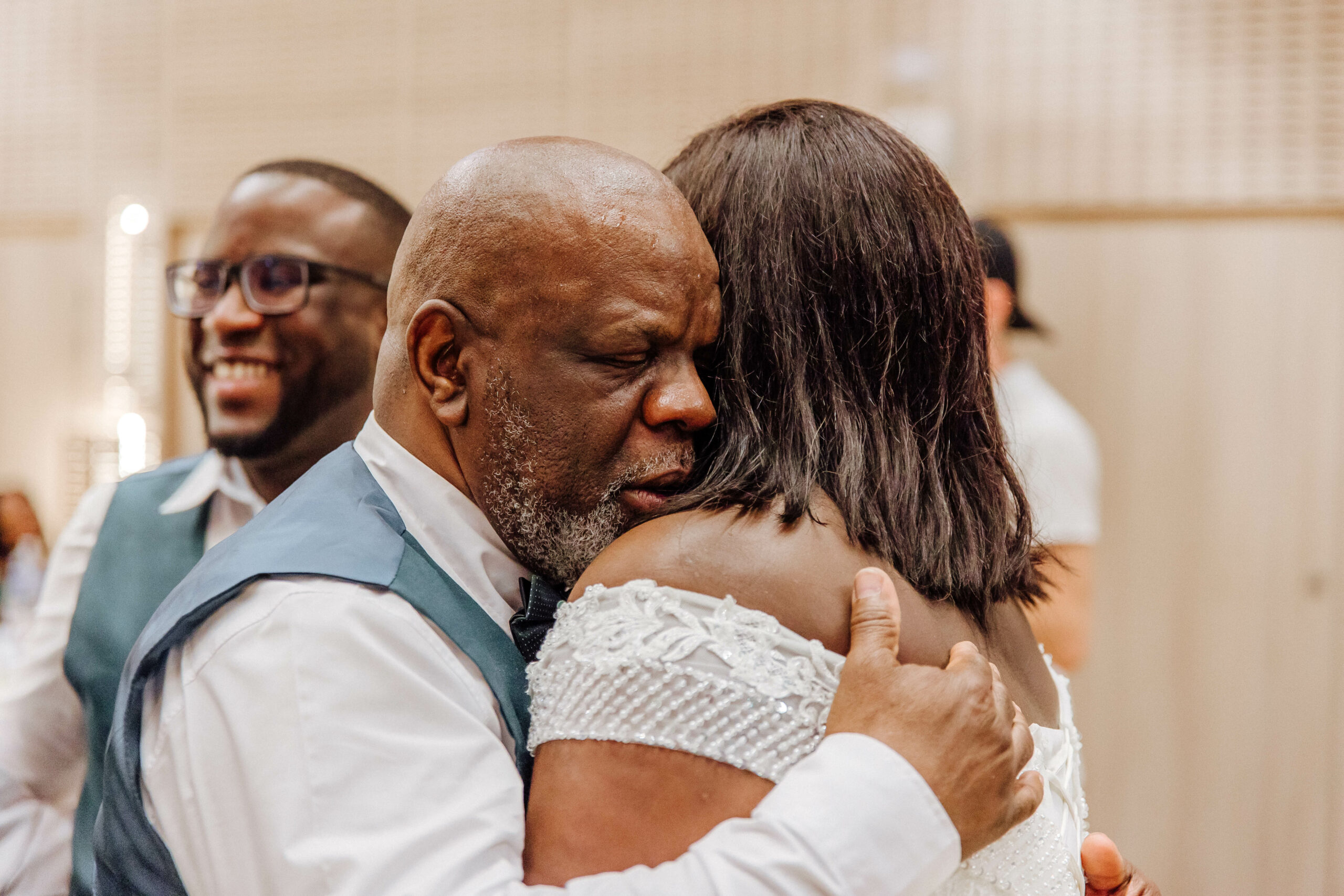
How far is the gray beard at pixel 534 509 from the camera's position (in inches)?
43.9

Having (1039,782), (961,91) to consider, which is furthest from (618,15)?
(1039,782)

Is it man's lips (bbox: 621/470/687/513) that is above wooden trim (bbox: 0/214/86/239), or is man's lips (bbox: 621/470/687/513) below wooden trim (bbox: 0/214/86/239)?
below

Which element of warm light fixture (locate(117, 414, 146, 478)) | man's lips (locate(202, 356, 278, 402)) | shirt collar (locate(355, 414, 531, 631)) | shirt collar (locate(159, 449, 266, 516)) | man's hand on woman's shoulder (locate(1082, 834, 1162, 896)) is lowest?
warm light fixture (locate(117, 414, 146, 478))

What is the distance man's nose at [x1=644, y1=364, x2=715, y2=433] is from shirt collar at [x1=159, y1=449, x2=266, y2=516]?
956 millimetres

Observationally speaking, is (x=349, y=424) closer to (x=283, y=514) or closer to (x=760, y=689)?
(x=283, y=514)

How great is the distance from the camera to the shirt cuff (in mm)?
875

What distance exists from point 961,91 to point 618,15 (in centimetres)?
141

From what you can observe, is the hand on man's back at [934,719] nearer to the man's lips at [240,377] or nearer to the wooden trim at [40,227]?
the man's lips at [240,377]

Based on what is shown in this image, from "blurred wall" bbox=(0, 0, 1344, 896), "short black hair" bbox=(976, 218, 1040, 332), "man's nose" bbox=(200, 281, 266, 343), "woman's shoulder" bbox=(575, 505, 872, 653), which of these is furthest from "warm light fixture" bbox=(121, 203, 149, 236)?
"woman's shoulder" bbox=(575, 505, 872, 653)

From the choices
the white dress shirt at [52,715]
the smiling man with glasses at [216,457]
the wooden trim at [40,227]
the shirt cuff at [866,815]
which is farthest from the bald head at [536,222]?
the wooden trim at [40,227]

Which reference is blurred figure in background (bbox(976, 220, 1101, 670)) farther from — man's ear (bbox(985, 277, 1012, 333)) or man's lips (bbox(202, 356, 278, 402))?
man's lips (bbox(202, 356, 278, 402))

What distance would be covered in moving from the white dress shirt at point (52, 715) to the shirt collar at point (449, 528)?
0.74 meters

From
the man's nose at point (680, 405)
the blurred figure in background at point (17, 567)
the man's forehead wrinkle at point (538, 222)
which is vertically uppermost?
the man's forehead wrinkle at point (538, 222)

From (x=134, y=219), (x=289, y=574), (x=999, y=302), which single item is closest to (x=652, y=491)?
(x=289, y=574)
